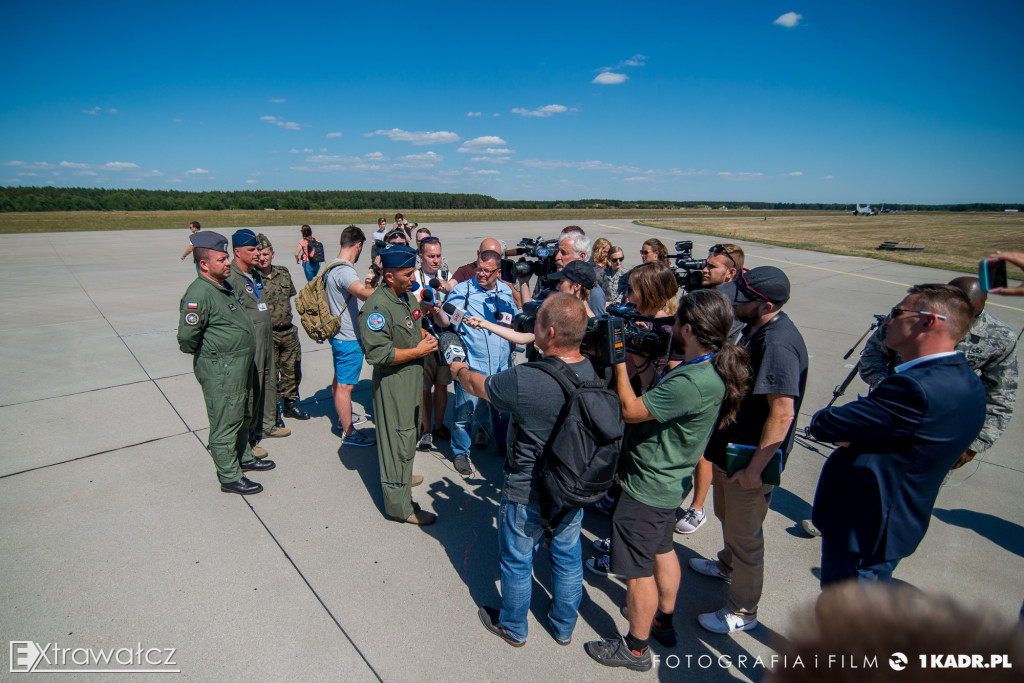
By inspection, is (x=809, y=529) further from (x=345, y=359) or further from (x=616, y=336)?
(x=345, y=359)

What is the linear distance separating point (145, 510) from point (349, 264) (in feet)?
8.09

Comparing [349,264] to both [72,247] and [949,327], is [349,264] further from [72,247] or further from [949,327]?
[72,247]

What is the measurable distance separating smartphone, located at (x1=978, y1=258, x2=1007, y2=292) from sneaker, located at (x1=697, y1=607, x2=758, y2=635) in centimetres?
209

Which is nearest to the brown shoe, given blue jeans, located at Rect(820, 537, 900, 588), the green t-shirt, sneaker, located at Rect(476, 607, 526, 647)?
sneaker, located at Rect(476, 607, 526, 647)

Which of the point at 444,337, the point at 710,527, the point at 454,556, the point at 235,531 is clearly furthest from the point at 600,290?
the point at 235,531

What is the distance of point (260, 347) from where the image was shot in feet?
14.0

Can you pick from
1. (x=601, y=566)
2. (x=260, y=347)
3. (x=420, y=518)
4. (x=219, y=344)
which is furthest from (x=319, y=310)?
(x=601, y=566)

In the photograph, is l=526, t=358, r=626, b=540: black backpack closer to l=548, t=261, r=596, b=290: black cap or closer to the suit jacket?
Answer: the suit jacket

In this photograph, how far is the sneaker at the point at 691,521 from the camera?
344 cm

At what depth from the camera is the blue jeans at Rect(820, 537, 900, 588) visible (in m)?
1.99

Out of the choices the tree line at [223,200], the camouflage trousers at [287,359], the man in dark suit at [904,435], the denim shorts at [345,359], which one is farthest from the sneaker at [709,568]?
the tree line at [223,200]

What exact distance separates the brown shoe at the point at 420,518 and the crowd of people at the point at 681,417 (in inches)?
0.5

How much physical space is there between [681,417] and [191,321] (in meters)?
3.18

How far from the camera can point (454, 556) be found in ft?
10.3
